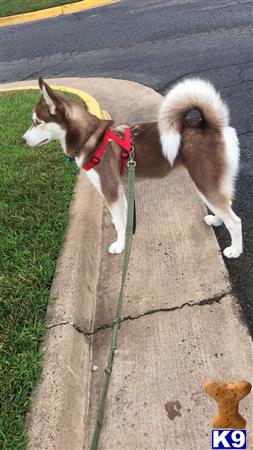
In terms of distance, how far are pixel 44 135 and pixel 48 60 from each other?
20.5 feet

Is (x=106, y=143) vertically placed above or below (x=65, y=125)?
below

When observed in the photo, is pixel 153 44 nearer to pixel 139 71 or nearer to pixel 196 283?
pixel 139 71

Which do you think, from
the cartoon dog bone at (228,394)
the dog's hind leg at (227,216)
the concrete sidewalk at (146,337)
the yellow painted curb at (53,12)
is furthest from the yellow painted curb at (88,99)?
the yellow painted curb at (53,12)

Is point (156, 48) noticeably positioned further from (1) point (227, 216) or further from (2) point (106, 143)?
(1) point (227, 216)

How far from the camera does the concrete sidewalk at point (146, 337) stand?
2.29 meters

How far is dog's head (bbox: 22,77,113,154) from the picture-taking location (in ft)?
10.2

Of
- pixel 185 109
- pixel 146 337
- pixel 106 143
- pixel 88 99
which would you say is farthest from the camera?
pixel 88 99

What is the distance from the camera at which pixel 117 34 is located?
9453mm

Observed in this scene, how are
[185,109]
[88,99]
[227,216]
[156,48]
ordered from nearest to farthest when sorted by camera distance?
[185,109] → [227,216] → [88,99] → [156,48]

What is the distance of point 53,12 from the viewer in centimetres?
1240

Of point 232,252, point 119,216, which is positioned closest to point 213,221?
point 232,252

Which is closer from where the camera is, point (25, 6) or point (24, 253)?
point (24, 253)

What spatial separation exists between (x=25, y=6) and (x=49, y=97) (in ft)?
40.0

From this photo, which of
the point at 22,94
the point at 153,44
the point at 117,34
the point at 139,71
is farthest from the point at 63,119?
the point at 117,34
